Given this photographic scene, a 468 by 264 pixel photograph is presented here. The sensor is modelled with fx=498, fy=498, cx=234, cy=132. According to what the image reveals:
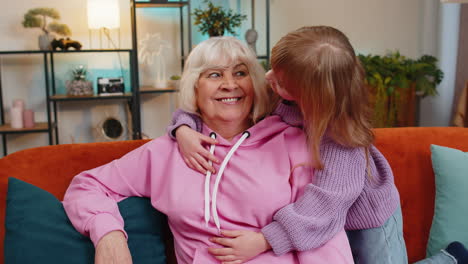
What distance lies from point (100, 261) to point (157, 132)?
3243 mm

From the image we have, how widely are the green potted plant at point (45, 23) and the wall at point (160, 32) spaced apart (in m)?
0.26

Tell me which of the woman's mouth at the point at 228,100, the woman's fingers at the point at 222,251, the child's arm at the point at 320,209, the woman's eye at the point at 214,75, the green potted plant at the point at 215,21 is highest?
the green potted plant at the point at 215,21

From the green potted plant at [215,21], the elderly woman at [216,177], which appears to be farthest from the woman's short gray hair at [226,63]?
the green potted plant at [215,21]

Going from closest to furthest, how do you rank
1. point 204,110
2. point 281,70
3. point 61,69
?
point 281,70, point 204,110, point 61,69

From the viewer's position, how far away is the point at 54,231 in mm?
1349

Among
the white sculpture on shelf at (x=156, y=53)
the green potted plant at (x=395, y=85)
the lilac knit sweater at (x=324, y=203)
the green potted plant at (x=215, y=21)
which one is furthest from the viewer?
the white sculpture on shelf at (x=156, y=53)

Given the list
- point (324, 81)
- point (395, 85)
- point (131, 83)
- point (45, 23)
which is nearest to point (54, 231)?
point (324, 81)

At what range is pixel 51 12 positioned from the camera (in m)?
3.75

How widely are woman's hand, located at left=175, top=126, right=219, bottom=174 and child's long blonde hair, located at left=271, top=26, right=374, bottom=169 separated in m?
0.31

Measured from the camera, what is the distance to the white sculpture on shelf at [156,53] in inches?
161

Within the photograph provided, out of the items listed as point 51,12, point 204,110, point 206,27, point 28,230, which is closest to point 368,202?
point 204,110

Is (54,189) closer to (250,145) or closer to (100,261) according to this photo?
(100,261)

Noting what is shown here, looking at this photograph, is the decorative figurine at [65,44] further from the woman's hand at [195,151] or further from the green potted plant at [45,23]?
the woman's hand at [195,151]

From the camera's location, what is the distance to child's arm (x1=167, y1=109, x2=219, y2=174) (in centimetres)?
143
